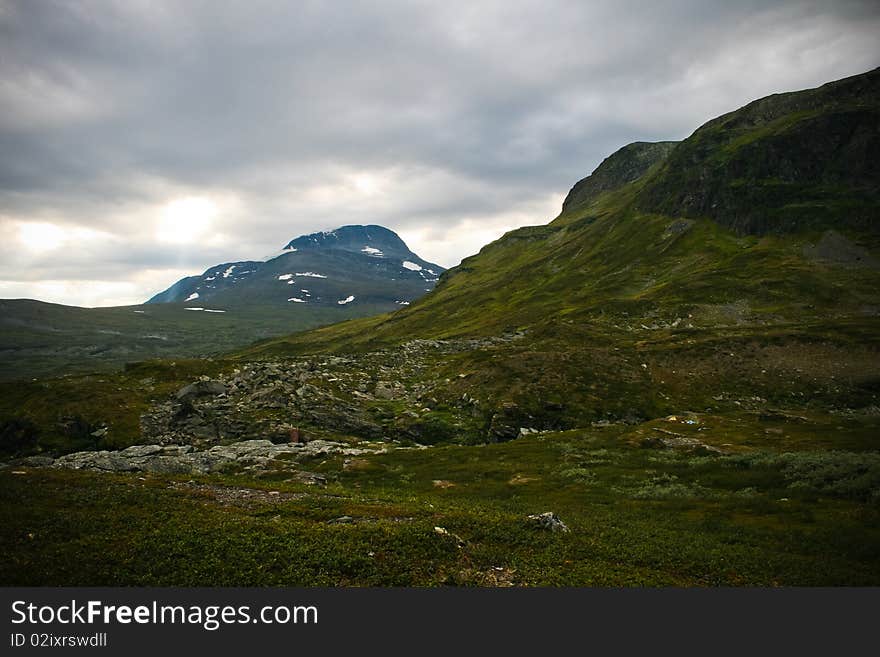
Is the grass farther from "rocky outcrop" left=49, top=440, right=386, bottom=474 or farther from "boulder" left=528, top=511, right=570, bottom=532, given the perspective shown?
"rocky outcrop" left=49, top=440, right=386, bottom=474

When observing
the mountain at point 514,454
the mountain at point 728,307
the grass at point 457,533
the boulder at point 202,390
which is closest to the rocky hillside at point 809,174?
the mountain at point 728,307

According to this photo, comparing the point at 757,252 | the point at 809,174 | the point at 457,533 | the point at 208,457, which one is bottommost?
the point at 208,457

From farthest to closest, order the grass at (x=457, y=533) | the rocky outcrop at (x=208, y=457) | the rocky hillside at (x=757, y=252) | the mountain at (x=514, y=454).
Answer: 1. the rocky hillside at (x=757, y=252)
2. the rocky outcrop at (x=208, y=457)
3. the mountain at (x=514, y=454)
4. the grass at (x=457, y=533)

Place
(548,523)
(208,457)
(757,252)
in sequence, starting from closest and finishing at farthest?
(548,523) → (208,457) → (757,252)

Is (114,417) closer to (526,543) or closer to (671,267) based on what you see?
(526,543)

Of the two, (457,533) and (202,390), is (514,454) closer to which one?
(457,533)

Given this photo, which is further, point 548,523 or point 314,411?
point 314,411

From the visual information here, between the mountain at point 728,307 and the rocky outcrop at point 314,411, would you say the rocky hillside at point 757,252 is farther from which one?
the rocky outcrop at point 314,411

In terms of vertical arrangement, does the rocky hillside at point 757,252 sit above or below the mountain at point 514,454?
above

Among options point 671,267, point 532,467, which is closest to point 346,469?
point 532,467

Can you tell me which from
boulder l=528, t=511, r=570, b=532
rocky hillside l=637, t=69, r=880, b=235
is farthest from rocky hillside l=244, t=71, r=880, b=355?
boulder l=528, t=511, r=570, b=532

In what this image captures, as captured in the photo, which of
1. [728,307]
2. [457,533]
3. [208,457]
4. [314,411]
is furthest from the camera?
[728,307]

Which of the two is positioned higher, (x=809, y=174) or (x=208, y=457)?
→ (x=809, y=174)

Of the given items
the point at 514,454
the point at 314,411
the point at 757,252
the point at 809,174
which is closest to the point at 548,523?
the point at 514,454
